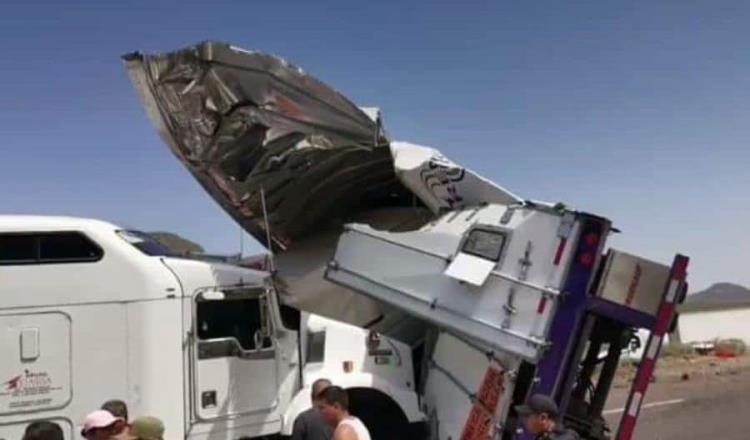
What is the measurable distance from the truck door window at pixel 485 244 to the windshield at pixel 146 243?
2486 millimetres

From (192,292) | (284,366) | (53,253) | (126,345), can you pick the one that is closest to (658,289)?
(284,366)

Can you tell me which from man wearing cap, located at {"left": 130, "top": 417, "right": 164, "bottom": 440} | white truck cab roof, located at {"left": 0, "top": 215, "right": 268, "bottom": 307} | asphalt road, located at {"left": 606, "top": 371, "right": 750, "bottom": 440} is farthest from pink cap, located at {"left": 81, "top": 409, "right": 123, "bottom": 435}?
asphalt road, located at {"left": 606, "top": 371, "right": 750, "bottom": 440}

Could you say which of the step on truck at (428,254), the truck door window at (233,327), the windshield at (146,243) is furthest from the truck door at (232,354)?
the windshield at (146,243)

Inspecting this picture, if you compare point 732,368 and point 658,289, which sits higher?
point 658,289

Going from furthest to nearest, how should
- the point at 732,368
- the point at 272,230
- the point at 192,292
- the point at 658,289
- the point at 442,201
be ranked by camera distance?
the point at 732,368 < the point at 272,230 < the point at 442,201 < the point at 192,292 < the point at 658,289

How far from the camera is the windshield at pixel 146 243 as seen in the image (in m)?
6.59

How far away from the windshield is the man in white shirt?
8.08 feet

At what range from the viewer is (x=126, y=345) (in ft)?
20.5

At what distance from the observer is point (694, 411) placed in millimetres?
16234

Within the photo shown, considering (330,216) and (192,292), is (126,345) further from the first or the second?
(330,216)

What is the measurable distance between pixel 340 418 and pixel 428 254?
2160 mm

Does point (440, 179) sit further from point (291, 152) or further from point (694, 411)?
point (694, 411)

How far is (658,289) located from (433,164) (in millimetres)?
2012

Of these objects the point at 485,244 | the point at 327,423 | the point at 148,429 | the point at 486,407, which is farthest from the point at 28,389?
the point at 485,244
